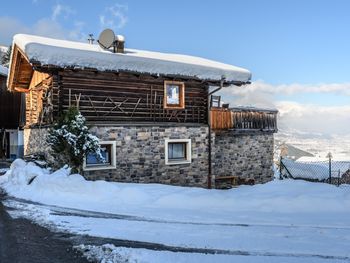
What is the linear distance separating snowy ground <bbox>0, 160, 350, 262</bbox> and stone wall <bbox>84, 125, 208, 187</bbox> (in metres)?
3.16

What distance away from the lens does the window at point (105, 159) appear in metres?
14.2

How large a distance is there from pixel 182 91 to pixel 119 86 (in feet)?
9.55

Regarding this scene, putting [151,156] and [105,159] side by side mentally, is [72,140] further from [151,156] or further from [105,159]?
[151,156]

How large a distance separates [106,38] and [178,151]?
591 cm

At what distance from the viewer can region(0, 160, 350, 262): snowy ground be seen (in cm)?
593

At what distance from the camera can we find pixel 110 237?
674cm

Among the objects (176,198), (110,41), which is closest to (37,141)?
(110,41)

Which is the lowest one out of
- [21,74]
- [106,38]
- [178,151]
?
[178,151]

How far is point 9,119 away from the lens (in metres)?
26.2

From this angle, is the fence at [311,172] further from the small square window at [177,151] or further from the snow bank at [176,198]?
the snow bank at [176,198]

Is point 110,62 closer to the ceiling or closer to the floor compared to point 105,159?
closer to the ceiling

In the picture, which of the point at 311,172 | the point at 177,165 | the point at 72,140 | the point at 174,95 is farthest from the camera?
the point at 311,172

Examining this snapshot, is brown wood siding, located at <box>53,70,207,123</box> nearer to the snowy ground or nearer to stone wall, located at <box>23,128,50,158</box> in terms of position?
stone wall, located at <box>23,128,50,158</box>

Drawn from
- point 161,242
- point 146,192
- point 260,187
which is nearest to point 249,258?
point 161,242
